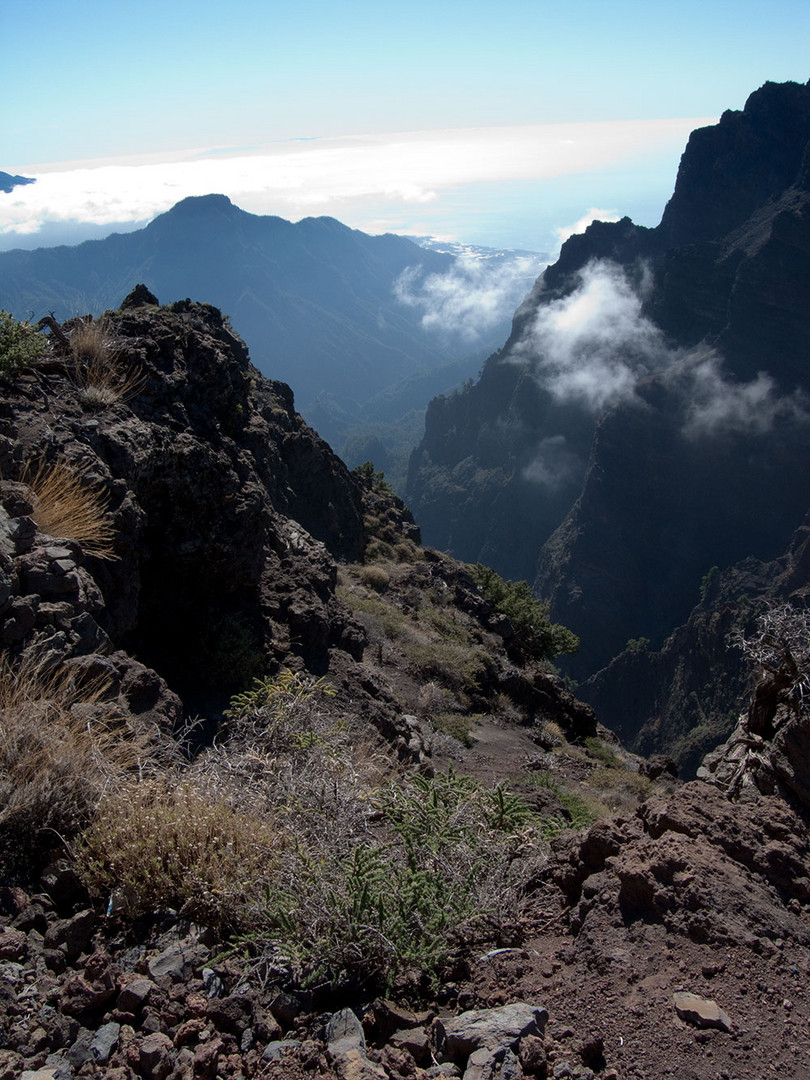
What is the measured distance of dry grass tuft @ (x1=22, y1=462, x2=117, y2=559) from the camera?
502 centimetres

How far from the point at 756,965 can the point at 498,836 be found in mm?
1404

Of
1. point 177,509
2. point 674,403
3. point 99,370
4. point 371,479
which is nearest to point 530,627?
point 177,509

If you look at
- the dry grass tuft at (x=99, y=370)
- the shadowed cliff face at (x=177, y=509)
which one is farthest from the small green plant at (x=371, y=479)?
the dry grass tuft at (x=99, y=370)

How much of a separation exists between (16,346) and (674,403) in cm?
10636

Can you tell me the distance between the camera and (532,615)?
1877 centimetres

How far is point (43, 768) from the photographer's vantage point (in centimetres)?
303

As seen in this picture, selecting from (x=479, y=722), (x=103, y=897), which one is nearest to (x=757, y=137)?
(x=479, y=722)

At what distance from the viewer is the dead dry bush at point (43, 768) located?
117 inches

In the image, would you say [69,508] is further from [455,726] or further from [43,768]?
[455,726]

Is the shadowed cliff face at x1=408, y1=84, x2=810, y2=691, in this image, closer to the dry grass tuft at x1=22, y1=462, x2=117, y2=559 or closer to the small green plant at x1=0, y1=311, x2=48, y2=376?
the small green plant at x1=0, y1=311, x2=48, y2=376

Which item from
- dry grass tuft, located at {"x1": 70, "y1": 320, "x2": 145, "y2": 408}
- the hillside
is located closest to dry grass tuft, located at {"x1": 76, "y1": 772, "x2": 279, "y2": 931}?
the hillside

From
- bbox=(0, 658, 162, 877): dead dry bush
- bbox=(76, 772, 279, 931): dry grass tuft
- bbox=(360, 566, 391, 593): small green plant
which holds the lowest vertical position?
bbox=(360, 566, 391, 593): small green plant

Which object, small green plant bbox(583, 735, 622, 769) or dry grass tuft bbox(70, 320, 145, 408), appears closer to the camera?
dry grass tuft bbox(70, 320, 145, 408)

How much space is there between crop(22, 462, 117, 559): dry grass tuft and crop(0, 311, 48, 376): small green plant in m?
1.33
